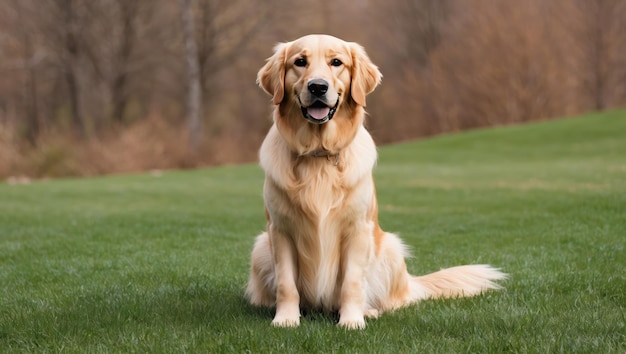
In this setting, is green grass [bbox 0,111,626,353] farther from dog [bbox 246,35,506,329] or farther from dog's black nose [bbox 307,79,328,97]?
dog's black nose [bbox 307,79,328,97]

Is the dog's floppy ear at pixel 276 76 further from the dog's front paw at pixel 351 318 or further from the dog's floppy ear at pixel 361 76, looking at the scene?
the dog's front paw at pixel 351 318

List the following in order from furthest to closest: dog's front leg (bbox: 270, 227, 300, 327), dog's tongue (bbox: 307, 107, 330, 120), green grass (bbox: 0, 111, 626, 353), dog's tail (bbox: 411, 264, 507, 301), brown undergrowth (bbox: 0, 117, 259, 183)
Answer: brown undergrowth (bbox: 0, 117, 259, 183), dog's tail (bbox: 411, 264, 507, 301), dog's front leg (bbox: 270, 227, 300, 327), dog's tongue (bbox: 307, 107, 330, 120), green grass (bbox: 0, 111, 626, 353)

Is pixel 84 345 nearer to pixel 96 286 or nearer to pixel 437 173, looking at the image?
pixel 96 286

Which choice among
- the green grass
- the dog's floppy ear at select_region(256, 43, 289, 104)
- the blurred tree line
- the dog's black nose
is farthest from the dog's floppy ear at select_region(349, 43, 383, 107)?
the blurred tree line

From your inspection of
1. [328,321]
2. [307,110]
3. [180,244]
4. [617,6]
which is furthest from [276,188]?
[617,6]

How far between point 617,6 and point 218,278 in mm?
32085

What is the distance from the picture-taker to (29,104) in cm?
3606

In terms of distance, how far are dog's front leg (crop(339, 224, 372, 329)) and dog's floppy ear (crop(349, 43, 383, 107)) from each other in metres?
0.82

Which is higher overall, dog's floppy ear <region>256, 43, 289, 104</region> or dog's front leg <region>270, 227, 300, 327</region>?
dog's floppy ear <region>256, 43, 289, 104</region>

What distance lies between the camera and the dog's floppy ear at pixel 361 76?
14.1 feet

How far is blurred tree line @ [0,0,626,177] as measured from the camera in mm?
29828

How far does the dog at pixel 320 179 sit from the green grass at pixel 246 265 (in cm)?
22

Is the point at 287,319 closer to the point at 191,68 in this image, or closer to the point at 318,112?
the point at 318,112

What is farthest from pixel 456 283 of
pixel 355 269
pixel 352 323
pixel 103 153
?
pixel 103 153
